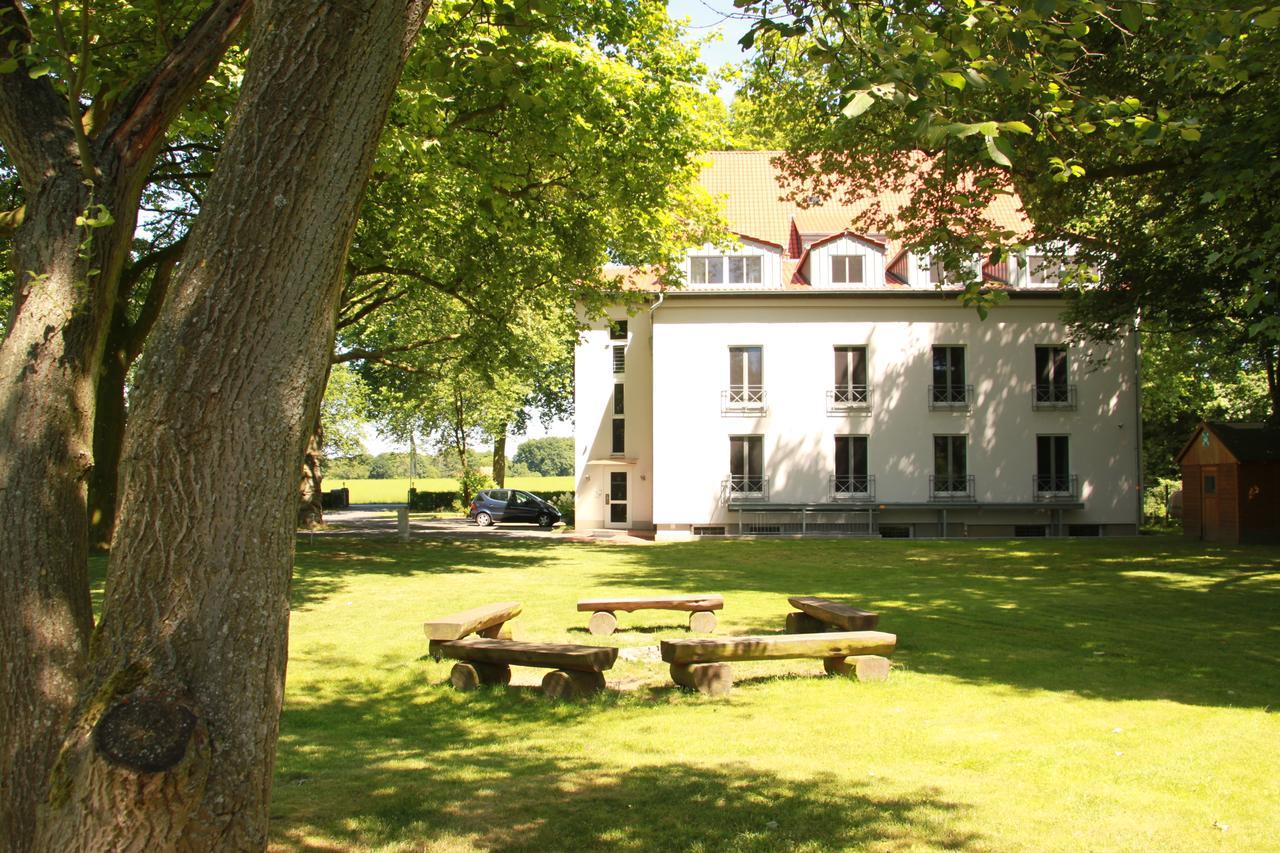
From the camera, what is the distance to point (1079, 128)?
6.15m

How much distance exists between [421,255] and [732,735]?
1596cm

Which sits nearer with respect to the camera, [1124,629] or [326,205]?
[326,205]

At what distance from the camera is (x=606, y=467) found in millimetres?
40000

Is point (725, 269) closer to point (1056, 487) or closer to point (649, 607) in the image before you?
point (1056, 487)

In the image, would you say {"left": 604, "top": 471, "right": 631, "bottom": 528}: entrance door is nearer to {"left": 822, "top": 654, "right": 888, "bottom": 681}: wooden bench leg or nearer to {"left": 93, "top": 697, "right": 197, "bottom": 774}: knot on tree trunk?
{"left": 822, "top": 654, "right": 888, "bottom": 681}: wooden bench leg

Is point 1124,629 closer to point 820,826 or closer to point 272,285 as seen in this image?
point 820,826

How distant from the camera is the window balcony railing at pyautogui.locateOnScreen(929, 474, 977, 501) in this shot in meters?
36.0

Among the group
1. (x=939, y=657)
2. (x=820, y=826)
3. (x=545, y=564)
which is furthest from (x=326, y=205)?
(x=545, y=564)

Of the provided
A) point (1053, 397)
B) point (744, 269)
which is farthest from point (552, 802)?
point (1053, 397)

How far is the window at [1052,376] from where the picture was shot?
36.5 metres

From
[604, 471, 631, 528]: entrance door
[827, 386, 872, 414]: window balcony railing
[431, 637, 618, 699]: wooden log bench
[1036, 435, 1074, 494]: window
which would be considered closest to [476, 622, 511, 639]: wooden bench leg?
[431, 637, 618, 699]: wooden log bench

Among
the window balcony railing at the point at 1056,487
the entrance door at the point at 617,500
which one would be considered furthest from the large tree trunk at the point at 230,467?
the entrance door at the point at 617,500

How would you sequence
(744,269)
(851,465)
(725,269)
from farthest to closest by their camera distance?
(725,269) → (744,269) → (851,465)

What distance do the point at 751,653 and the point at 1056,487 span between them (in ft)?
101
